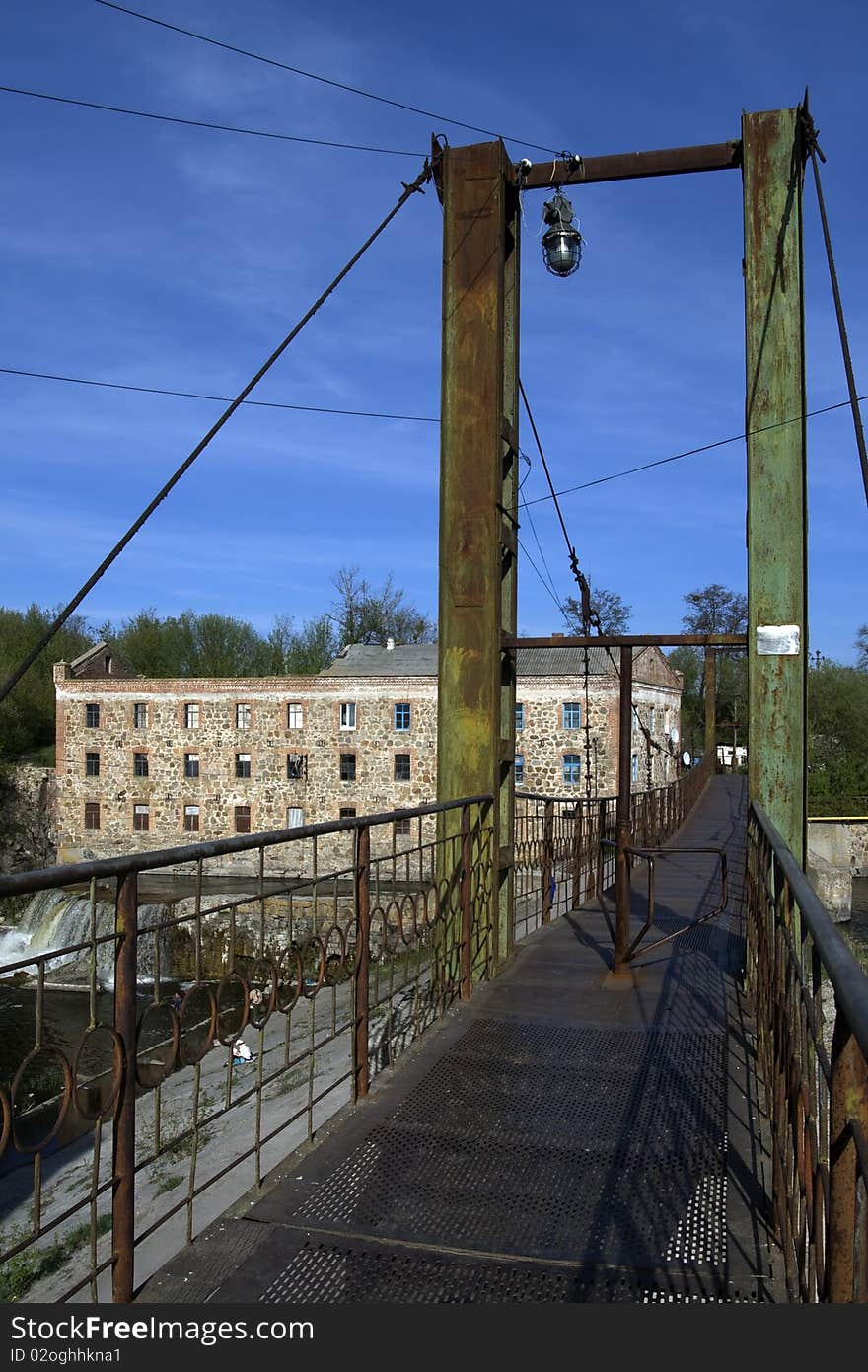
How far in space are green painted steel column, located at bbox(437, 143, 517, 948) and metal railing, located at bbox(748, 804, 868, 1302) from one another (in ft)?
7.67

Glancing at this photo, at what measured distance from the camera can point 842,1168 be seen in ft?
5.45

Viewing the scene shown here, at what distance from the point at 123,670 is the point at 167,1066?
51.5 metres

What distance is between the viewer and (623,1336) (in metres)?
1.93

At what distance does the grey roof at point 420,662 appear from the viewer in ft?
120

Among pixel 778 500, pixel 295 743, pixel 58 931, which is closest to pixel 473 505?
pixel 778 500

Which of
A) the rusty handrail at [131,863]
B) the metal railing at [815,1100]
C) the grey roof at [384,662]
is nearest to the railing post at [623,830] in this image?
the metal railing at [815,1100]

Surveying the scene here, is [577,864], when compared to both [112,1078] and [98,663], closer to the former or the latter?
[112,1078]

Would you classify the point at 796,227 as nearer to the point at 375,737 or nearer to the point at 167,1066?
the point at 167,1066

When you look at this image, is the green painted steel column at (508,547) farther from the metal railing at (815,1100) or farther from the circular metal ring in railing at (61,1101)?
the circular metal ring in railing at (61,1101)

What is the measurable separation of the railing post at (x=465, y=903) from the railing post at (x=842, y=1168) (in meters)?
3.68

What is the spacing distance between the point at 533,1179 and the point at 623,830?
296 cm

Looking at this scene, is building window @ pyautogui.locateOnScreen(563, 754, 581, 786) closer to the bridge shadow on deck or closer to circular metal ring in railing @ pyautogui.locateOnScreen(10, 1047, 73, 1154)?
the bridge shadow on deck

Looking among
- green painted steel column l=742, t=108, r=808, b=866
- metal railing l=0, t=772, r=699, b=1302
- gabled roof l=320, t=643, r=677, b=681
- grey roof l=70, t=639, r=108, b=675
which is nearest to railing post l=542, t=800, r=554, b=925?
metal railing l=0, t=772, r=699, b=1302

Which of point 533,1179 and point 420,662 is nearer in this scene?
point 533,1179
